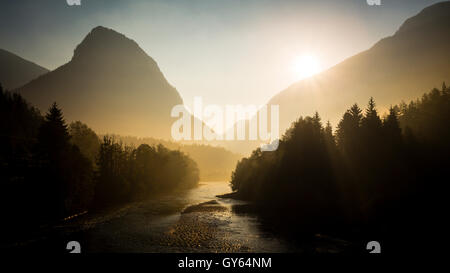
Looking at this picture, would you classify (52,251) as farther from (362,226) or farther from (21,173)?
(362,226)

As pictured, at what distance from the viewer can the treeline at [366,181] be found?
149ft

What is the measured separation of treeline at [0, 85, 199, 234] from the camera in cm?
4862

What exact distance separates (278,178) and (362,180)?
21463mm

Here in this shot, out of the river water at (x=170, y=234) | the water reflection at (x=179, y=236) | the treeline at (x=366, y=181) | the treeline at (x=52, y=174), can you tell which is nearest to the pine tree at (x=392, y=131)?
the treeline at (x=366, y=181)

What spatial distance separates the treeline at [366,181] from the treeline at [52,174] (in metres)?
45.6

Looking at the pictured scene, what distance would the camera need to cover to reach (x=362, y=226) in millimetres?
46188

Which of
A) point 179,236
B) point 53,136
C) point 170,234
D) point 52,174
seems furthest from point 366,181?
point 53,136

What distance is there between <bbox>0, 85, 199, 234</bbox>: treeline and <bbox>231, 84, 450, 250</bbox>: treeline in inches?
1794

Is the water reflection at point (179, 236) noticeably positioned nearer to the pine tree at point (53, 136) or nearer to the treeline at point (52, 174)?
the treeline at point (52, 174)

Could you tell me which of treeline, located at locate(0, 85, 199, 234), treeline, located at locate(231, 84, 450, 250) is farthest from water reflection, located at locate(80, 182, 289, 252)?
treeline, located at locate(0, 85, 199, 234)

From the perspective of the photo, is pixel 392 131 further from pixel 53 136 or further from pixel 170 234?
pixel 53 136

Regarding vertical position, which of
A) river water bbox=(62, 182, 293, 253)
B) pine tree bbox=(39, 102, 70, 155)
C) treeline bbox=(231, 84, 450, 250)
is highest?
pine tree bbox=(39, 102, 70, 155)

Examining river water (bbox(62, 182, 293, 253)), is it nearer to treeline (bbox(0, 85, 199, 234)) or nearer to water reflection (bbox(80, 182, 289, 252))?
water reflection (bbox(80, 182, 289, 252))
